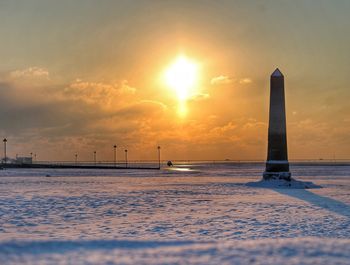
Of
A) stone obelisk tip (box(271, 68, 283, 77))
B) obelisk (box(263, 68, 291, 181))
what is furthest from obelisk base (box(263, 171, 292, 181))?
stone obelisk tip (box(271, 68, 283, 77))

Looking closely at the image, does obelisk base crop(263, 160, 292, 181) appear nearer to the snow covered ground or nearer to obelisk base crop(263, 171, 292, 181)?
obelisk base crop(263, 171, 292, 181)

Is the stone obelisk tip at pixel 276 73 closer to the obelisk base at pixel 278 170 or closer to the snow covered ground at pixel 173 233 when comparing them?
the obelisk base at pixel 278 170

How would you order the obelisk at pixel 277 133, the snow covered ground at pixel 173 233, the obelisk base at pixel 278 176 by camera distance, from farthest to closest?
the obelisk base at pixel 278 176, the obelisk at pixel 277 133, the snow covered ground at pixel 173 233

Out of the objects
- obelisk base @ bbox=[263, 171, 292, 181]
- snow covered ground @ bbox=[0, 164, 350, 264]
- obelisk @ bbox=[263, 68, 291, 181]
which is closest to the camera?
snow covered ground @ bbox=[0, 164, 350, 264]

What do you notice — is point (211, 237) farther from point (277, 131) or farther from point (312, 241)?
point (277, 131)

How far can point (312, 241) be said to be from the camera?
10.9 metres

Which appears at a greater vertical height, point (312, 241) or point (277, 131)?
point (277, 131)

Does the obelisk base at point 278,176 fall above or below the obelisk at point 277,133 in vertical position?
below

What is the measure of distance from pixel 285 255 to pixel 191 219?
19.2 feet

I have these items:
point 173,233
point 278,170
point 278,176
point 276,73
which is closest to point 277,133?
point 278,170

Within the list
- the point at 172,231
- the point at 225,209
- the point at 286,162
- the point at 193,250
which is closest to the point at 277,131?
the point at 286,162

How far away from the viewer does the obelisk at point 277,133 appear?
3416 cm

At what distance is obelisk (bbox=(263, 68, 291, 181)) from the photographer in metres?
34.2

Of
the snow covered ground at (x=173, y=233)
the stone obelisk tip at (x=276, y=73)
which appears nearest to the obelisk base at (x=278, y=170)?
the stone obelisk tip at (x=276, y=73)
